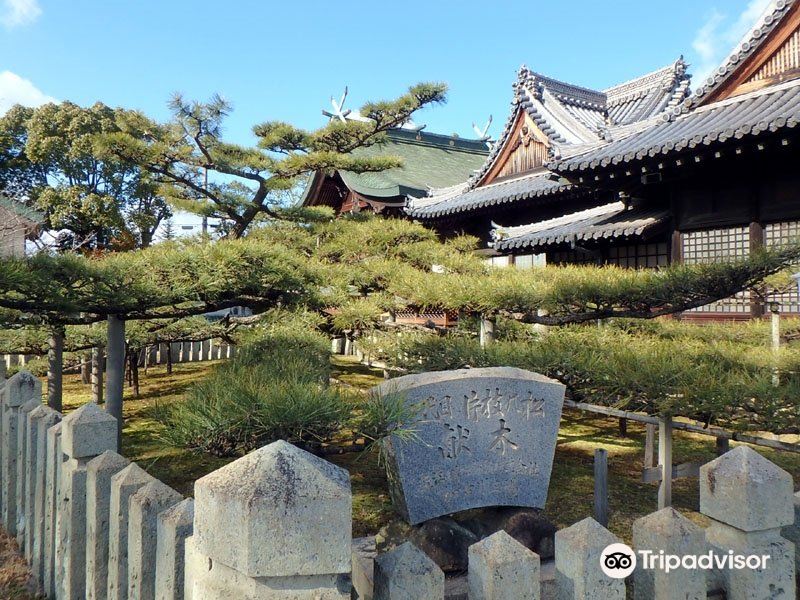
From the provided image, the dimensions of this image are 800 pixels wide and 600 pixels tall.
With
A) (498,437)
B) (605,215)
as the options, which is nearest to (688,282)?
(498,437)

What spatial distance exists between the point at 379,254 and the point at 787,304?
497 centimetres

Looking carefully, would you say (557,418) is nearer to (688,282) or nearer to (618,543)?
(688,282)

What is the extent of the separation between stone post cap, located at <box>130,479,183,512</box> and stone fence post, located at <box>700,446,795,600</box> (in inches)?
71.3

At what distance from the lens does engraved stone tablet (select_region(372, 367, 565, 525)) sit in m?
3.50

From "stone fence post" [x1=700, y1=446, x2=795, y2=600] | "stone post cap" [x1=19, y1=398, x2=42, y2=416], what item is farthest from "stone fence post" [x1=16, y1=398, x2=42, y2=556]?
"stone fence post" [x1=700, y1=446, x2=795, y2=600]

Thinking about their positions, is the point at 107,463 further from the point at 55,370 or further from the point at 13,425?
the point at 55,370

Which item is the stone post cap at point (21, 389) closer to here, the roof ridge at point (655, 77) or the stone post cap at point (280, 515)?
the stone post cap at point (280, 515)

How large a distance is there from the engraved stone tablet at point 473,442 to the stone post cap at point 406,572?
5.81 feet

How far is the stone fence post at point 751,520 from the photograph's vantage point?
1.75 metres

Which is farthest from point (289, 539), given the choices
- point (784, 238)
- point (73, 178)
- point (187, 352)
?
point (73, 178)

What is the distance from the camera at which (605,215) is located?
8.12 m

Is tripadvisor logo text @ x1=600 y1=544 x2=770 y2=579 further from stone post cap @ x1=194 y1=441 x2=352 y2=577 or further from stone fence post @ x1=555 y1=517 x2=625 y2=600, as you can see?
stone post cap @ x1=194 y1=441 x2=352 y2=577

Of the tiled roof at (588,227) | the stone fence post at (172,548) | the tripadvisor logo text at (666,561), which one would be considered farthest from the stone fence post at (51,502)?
the tiled roof at (588,227)

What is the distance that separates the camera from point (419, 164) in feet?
56.1
